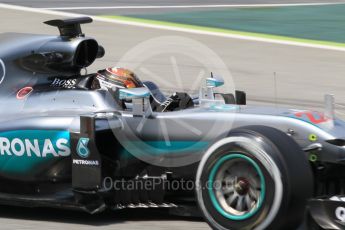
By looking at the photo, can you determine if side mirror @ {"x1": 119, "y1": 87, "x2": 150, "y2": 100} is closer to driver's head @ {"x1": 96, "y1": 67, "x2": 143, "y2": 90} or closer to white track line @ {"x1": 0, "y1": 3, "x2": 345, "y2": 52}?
driver's head @ {"x1": 96, "y1": 67, "x2": 143, "y2": 90}

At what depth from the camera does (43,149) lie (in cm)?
655

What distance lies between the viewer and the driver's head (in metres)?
7.14

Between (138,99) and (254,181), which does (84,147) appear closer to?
(138,99)

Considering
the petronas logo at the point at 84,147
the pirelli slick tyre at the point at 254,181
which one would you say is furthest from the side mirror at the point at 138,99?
the pirelli slick tyre at the point at 254,181

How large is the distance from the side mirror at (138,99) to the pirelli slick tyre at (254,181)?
0.83 m

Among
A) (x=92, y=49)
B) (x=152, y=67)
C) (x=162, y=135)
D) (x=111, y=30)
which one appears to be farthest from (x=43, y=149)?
(x=111, y=30)

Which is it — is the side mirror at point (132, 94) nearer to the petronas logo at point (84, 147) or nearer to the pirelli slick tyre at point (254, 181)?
the petronas logo at point (84, 147)

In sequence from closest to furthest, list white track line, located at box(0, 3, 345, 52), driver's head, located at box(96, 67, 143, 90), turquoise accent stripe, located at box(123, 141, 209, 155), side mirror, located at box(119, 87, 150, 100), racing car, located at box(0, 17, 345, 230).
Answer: racing car, located at box(0, 17, 345, 230)
turquoise accent stripe, located at box(123, 141, 209, 155)
side mirror, located at box(119, 87, 150, 100)
driver's head, located at box(96, 67, 143, 90)
white track line, located at box(0, 3, 345, 52)

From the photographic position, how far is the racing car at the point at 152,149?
5566 mm

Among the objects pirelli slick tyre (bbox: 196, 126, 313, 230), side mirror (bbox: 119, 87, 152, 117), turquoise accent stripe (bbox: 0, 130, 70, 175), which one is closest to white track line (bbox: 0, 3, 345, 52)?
side mirror (bbox: 119, 87, 152, 117)

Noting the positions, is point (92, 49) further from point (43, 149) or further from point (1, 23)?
point (1, 23)

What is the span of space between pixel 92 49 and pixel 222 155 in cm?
236

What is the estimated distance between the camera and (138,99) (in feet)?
21.2

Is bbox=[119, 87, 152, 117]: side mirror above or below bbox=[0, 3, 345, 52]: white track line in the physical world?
above
